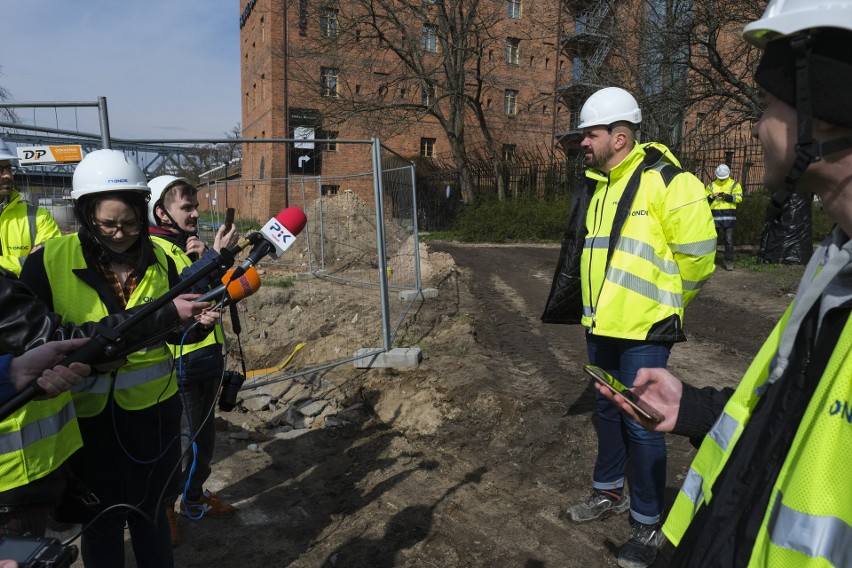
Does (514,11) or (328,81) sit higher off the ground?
(514,11)

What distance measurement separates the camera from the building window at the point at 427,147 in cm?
3158

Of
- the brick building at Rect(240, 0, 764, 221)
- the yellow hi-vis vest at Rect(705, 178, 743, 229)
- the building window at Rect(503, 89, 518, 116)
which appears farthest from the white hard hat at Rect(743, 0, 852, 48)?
the building window at Rect(503, 89, 518, 116)

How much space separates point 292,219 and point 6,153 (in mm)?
3015

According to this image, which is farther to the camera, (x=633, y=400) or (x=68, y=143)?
(x=68, y=143)

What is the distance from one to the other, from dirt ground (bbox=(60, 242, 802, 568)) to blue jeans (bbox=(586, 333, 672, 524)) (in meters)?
0.40

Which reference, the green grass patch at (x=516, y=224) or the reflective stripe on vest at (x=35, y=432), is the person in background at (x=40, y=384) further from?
the green grass patch at (x=516, y=224)

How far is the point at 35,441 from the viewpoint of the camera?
1.98 meters

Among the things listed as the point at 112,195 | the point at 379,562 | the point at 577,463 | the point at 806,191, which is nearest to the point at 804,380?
the point at 806,191

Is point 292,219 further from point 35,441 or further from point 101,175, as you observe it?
point 35,441

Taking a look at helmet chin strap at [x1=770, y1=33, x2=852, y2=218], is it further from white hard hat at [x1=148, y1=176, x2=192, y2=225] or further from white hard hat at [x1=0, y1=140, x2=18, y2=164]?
white hard hat at [x1=0, y1=140, x2=18, y2=164]

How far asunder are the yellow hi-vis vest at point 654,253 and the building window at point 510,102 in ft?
102

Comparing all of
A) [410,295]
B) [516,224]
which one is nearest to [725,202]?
[410,295]

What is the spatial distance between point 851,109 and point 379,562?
2975mm

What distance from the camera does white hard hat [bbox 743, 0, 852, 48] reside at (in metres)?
0.96
